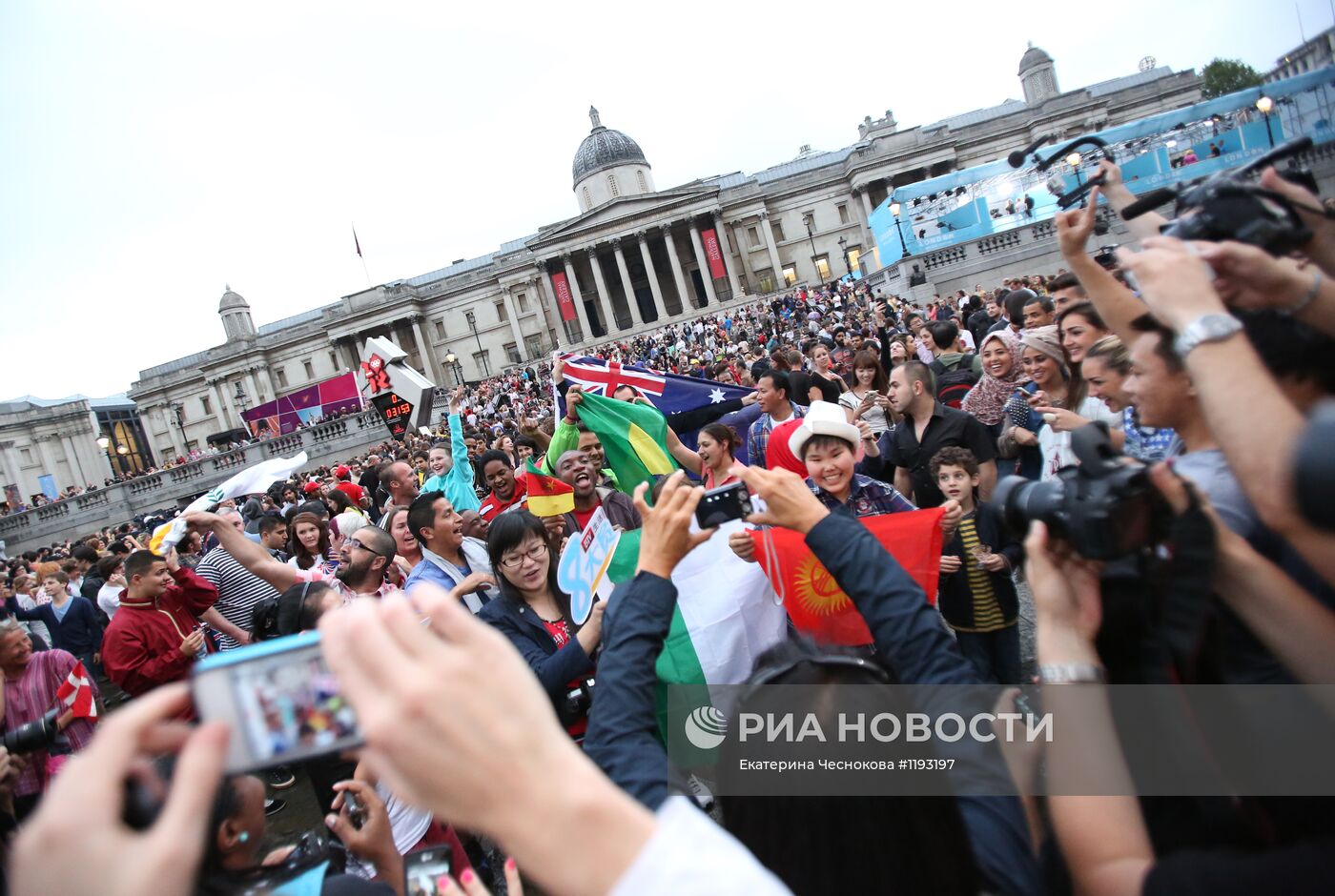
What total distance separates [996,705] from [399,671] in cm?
166

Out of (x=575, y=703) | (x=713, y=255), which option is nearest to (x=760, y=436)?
(x=575, y=703)

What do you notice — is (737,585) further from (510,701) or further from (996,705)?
(510,701)

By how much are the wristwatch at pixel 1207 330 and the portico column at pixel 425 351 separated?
60.6m

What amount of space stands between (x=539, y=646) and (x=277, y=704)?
8.14 ft

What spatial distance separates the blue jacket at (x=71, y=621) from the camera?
8.75 meters

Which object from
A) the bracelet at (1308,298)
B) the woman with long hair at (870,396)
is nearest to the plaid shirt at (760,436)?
the woman with long hair at (870,396)

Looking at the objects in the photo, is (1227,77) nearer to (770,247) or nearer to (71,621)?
(770,247)

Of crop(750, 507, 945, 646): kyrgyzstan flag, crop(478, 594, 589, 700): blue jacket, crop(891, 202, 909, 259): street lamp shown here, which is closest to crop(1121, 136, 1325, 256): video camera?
crop(750, 507, 945, 646): kyrgyzstan flag

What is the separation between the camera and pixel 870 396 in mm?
6137

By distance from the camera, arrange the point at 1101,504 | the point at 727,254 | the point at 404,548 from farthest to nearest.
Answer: the point at 727,254
the point at 404,548
the point at 1101,504

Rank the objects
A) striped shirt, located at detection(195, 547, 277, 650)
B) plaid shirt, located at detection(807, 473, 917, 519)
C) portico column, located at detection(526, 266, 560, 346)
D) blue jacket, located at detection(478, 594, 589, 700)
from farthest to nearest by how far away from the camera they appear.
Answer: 1. portico column, located at detection(526, 266, 560, 346)
2. striped shirt, located at detection(195, 547, 277, 650)
3. plaid shirt, located at detection(807, 473, 917, 519)
4. blue jacket, located at detection(478, 594, 589, 700)

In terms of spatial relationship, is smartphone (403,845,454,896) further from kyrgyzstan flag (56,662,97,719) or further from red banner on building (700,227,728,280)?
red banner on building (700,227,728,280)

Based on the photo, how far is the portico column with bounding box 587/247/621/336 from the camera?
179ft

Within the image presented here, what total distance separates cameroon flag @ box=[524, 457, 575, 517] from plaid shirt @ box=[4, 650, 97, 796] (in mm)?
3002
